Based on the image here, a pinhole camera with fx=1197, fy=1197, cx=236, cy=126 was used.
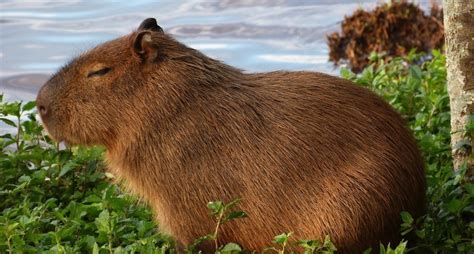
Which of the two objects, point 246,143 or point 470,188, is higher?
point 246,143

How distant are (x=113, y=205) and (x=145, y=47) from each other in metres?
0.83

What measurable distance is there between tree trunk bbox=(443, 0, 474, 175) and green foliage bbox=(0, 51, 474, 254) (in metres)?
0.12

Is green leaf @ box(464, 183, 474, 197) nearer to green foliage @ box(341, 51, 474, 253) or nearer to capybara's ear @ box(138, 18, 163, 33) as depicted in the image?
green foliage @ box(341, 51, 474, 253)

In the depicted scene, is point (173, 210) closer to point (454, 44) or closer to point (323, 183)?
point (323, 183)

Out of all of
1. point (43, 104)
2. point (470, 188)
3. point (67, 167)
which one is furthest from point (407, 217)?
point (67, 167)

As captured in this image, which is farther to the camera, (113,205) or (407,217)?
(113,205)

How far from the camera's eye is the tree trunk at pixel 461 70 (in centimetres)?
556

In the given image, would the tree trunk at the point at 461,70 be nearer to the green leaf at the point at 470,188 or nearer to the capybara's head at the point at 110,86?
the green leaf at the point at 470,188

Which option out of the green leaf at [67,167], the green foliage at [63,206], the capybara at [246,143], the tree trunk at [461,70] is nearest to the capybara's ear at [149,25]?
the capybara at [246,143]

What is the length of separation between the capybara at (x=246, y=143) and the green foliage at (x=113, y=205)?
106mm

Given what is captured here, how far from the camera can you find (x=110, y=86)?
5.36 m

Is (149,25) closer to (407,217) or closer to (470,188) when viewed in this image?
(407,217)

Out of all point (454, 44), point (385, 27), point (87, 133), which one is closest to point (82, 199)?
point (87, 133)

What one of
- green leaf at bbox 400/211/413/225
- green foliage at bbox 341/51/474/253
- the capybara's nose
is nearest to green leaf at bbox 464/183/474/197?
green foliage at bbox 341/51/474/253
